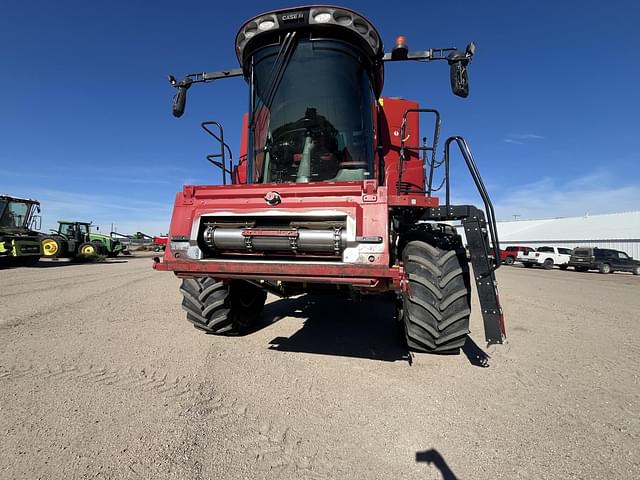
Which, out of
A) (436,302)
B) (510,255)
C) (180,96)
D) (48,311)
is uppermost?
(180,96)

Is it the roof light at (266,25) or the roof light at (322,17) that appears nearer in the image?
the roof light at (322,17)

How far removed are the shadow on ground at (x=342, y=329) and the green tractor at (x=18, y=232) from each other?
44.3 feet

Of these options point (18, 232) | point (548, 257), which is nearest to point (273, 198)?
point (18, 232)

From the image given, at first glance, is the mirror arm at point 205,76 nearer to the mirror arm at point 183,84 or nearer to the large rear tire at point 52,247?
the mirror arm at point 183,84

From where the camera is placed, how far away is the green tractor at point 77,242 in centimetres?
1625

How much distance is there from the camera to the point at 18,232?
15.2m

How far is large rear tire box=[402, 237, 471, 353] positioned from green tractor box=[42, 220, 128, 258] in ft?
60.2

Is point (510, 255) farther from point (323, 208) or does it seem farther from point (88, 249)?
point (88, 249)

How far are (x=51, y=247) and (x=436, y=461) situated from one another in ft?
63.5

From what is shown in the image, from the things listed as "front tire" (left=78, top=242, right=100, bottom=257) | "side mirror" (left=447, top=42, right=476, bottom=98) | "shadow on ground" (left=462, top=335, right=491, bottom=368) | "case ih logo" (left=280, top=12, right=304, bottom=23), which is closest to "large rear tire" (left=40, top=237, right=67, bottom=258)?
"front tire" (left=78, top=242, right=100, bottom=257)

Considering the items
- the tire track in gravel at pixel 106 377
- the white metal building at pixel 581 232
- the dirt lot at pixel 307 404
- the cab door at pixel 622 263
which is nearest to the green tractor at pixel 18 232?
the dirt lot at pixel 307 404

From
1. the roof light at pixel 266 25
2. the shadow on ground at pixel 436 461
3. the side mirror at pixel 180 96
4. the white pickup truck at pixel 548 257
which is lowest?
the shadow on ground at pixel 436 461

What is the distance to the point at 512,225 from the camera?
4406cm

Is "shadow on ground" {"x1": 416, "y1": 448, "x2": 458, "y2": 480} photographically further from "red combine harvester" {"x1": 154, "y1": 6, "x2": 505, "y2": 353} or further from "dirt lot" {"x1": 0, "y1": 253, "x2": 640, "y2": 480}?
"red combine harvester" {"x1": 154, "y1": 6, "x2": 505, "y2": 353}
